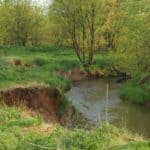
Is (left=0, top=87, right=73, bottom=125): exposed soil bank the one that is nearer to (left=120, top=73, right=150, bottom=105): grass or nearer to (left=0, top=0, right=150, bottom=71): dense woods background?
(left=120, top=73, right=150, bottom=105): grass

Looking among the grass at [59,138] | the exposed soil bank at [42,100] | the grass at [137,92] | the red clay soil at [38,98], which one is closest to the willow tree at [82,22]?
the grass at [137,92]

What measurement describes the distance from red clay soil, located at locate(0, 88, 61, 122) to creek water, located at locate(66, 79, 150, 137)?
2.42 metres

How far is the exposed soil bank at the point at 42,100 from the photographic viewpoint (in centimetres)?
2204

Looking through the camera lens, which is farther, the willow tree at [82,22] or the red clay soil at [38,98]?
the willow tree at [82,22]

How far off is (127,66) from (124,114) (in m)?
7.43

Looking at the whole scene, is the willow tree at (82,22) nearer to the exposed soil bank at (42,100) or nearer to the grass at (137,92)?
the grass at (137,92)

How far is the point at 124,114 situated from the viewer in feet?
98.3

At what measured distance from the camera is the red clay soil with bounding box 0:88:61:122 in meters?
22.0

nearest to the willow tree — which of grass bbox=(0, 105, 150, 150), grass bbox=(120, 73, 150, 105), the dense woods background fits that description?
the dense woods background

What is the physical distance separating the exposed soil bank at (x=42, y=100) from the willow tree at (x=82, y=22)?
22.4m

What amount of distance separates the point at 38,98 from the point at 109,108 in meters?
8.47

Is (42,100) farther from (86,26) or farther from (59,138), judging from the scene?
(86,26)

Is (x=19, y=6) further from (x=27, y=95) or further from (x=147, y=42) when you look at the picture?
(x=27, y=95)

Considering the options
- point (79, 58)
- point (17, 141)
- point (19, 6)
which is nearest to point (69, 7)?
point (79, 58)
